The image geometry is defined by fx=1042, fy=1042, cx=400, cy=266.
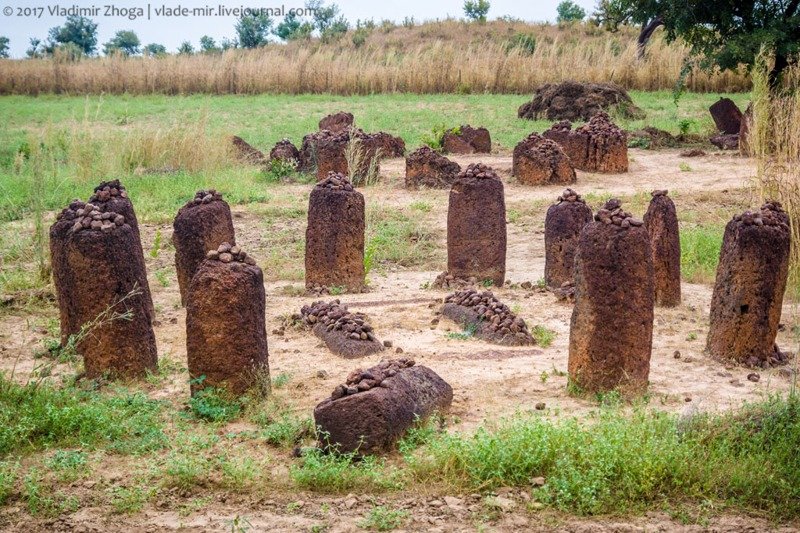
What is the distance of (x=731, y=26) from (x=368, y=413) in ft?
49.5

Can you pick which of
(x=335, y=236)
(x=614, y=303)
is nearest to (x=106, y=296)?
(x=335, y=236)

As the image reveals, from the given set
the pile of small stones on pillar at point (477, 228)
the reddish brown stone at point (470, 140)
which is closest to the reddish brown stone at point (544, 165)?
the reddish brown stone at point (470, 140)

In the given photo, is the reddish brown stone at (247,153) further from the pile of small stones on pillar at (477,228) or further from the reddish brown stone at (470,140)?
the pile of small stones on pillar at (477,228)

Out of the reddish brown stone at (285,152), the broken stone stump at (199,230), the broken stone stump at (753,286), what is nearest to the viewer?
the broken stone stump at (753,286)

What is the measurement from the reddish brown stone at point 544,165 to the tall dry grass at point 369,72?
40.4 feet

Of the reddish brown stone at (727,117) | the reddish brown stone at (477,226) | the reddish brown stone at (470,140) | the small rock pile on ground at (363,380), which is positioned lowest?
the small rock pile on ground at (363,380)

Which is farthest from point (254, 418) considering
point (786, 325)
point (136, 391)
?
point (786, 325)

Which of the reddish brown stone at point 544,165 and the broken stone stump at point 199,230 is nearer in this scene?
the broken stone stump at point 199,230

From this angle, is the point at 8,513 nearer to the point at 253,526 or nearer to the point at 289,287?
the point at 253,526

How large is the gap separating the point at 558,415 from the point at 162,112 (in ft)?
66.7

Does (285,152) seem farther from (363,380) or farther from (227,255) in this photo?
(363,380)

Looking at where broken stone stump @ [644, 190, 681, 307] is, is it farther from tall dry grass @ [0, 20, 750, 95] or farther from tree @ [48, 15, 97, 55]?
tree @ [48, 15, 97, 55]

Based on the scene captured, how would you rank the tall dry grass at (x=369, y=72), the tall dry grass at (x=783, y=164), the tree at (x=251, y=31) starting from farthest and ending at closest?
1. the tree at (x=251, y=31)
2. the tall dry grass at (x=369, y=72)
3. the tall dry grass at (x=783, y=164)

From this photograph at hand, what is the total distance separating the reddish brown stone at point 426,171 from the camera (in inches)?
583
